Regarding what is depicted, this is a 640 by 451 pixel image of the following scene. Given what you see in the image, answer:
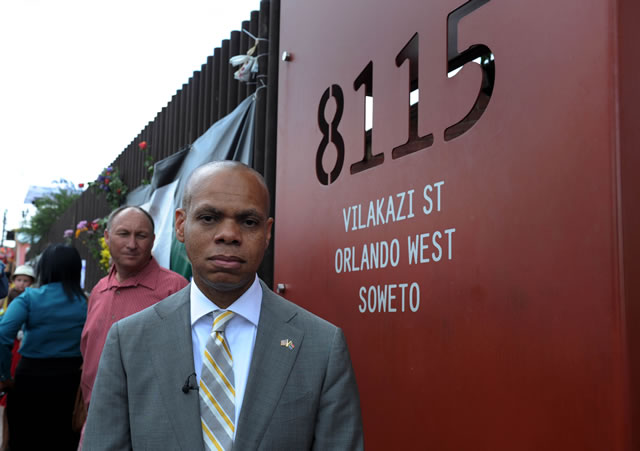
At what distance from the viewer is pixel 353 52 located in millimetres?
2480

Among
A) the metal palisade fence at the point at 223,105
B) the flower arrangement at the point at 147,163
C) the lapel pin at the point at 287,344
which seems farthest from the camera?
the flower arrangement at the point at 147,163

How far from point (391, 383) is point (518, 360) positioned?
2.04 ft

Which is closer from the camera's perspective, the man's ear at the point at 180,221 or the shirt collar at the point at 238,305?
the shirt collar at the point at 238,305

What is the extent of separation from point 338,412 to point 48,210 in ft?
88.8

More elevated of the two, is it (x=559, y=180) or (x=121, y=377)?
(x=559, y=180)

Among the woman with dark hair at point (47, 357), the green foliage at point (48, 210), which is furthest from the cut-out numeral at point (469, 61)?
the green foliage at point (48, 210)

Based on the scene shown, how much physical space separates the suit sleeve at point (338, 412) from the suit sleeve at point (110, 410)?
1.35ft

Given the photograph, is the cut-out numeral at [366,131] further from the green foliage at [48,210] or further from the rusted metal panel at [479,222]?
the green foliage at [48,210]

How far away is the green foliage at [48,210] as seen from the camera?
82.9 feet

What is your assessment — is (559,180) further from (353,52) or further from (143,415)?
(353,52)


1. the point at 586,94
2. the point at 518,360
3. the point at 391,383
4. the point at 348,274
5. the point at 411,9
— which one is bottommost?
the point at 391,383

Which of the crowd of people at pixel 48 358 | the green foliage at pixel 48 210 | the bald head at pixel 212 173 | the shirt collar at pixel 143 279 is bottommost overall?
the crowd of people at pixel 48 358

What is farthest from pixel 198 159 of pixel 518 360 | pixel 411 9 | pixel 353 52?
pixel 518 360

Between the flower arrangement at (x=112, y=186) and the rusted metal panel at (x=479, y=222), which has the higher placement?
the flower arrangement at (x=112, y=186)
